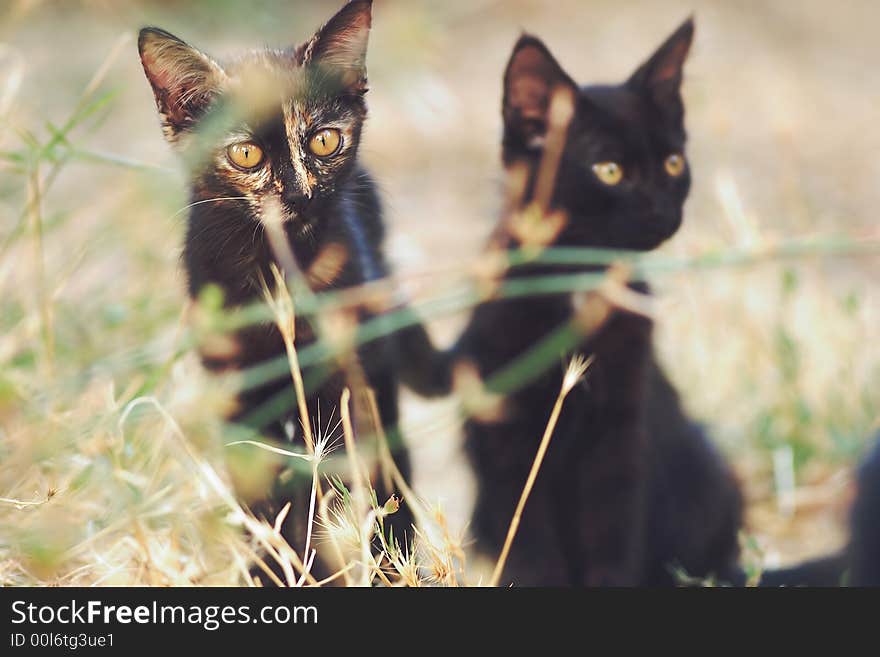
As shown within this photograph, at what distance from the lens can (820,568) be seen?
1.99 m

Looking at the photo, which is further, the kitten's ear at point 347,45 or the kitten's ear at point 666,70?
the kitten's ear at point 666,70

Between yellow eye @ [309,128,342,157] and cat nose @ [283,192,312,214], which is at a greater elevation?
yellow eye @ [309,128,342,157]

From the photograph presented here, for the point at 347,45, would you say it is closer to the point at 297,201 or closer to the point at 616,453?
the point at 297,201

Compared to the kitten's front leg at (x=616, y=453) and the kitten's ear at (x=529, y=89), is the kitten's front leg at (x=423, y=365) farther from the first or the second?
the kitten's ear at (x=529, y=89)

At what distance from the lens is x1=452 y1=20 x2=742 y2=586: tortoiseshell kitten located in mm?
2006

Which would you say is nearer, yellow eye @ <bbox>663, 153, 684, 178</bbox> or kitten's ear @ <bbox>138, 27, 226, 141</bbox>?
kitten's ear @ <bbox>138, 27, 226, 141</bbox>

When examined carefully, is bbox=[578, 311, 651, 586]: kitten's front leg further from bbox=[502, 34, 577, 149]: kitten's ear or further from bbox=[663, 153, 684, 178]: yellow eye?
bbox=[502, 34, 577, 149]: kitten's ear

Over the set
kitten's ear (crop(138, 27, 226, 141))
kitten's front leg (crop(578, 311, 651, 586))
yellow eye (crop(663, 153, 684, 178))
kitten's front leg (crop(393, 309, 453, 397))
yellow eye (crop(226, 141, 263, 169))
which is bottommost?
kitten's front leg (crop(578, 311, 651, 586))

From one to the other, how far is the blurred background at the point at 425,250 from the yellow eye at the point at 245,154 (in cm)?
24

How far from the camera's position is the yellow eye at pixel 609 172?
2006 mm

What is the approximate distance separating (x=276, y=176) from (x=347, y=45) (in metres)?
0.29

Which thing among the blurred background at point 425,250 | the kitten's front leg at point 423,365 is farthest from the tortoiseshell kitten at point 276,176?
the kitten's front leg at point 423,365

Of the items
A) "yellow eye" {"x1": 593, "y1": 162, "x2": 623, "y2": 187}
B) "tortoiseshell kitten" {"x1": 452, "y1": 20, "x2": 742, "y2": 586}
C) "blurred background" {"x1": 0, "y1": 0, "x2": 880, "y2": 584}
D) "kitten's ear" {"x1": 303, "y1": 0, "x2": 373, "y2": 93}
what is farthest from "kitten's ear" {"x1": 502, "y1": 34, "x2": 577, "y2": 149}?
"kitten's ear" {"x1": 303, "y1": 0, "x2": 373, "y2": 93}

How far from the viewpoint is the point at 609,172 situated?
6.59 ft
